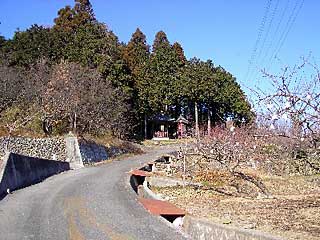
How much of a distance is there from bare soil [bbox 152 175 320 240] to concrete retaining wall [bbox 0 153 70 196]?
16.7 ft

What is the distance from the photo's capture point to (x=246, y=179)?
17.0m

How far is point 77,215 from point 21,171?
19.4ft

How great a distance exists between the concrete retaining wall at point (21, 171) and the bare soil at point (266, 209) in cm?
509

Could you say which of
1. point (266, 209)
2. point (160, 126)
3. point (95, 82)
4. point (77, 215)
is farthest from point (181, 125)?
point (77, 215)

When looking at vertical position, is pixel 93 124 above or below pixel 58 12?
below

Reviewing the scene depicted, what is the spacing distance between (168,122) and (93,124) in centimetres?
1816

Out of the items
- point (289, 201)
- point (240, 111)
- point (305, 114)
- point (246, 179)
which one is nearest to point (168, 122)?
point (240, 111)

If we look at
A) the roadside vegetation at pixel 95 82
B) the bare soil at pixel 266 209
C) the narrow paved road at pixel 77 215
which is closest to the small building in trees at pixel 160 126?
the roadside vegetation at pixel 95 82

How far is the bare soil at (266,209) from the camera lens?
7668 mm

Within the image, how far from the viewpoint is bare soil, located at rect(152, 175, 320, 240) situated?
25.2 ft

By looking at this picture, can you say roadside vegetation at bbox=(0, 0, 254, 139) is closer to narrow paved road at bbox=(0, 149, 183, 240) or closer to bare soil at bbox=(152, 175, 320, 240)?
bare soil at bbox=(152, 175, 320, 240)

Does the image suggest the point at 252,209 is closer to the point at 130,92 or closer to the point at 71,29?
the point at 130,92

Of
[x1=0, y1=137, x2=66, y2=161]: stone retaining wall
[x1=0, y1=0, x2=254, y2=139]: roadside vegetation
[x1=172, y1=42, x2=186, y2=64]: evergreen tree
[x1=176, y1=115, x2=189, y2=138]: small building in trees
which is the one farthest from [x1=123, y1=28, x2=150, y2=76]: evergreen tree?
[x1=0, y1=137, x2=66, y2=161]: stone retaining wall

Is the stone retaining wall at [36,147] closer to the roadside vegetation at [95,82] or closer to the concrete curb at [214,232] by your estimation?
the roadside vegetation at [95,82]
